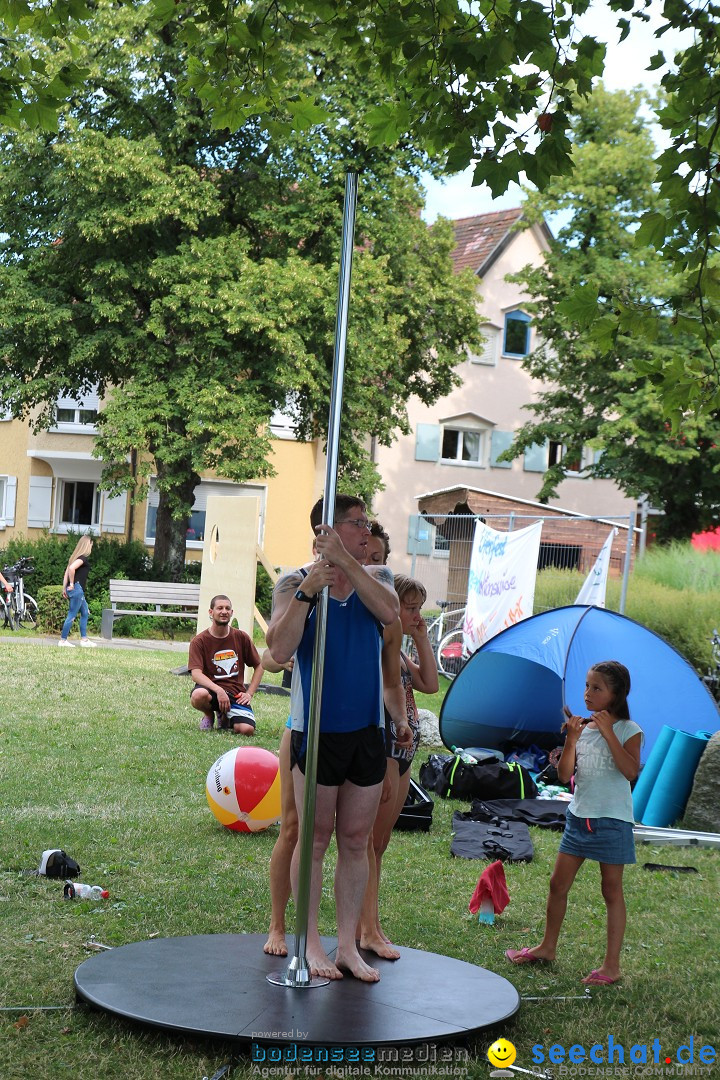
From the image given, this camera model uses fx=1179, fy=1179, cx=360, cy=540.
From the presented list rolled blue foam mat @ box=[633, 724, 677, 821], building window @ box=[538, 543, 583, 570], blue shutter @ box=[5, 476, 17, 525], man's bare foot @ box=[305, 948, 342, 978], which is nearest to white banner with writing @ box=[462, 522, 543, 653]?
building window @ box=[538, 543, 583, 570]

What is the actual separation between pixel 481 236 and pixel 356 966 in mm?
38038

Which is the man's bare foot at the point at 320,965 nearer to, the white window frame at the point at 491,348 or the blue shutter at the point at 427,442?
the blue shutter at the point at 427,442

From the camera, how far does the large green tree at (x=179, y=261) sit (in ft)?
79.9

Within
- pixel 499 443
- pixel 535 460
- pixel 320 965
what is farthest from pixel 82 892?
pixel 535 460

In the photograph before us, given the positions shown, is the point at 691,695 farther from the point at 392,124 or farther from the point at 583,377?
the point at 583,377

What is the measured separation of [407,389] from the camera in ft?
100

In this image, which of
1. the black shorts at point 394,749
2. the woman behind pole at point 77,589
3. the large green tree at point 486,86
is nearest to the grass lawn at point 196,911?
the black shorts at point 394,749

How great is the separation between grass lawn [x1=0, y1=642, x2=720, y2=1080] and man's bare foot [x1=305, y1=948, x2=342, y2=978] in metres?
0.17

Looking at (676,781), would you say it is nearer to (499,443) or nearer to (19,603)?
(19,603)

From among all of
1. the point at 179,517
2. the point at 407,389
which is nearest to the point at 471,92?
the point at 179,517

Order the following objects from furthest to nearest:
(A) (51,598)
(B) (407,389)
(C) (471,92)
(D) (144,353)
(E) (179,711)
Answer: (B) (407,389), (D) (144,353), (A) (51,598), (E) (179,711), (C) (471,92)

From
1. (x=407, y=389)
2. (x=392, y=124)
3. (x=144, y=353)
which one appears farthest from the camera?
(x=407, y=389)

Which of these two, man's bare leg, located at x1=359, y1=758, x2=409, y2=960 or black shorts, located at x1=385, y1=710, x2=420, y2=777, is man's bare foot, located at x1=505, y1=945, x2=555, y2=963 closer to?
man's bare leg, located at x1=359, y1=758, x2=409, y2=960

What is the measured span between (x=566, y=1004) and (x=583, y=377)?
2836cm
